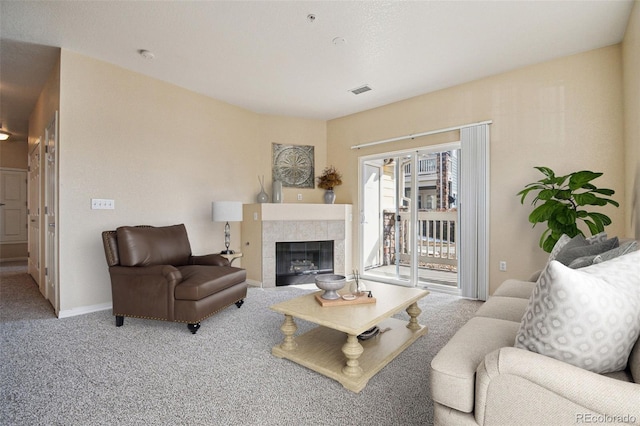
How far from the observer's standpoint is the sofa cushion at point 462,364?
111 centimetres

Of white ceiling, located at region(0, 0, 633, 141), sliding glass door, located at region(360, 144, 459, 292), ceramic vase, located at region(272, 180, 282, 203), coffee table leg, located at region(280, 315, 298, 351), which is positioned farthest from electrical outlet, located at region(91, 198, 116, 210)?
sliding glass door, located at region(360, 144, 459, 292)

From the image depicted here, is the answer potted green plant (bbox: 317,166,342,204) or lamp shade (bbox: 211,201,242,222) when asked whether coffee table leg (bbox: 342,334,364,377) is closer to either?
lamp shade (bbox: 211,201,242,222)

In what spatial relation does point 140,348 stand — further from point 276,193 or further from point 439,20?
point 439,20

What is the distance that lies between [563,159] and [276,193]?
12.2ft

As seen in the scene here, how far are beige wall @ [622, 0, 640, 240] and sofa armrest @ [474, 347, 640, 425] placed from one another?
81.8 inches

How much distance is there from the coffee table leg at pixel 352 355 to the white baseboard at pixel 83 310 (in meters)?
2.93

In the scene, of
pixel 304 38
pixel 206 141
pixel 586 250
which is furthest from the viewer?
pixel 206 141

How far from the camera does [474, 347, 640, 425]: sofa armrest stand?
884mm

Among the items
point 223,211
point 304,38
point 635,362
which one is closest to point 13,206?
point 223,211

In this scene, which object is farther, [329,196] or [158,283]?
[329,196]

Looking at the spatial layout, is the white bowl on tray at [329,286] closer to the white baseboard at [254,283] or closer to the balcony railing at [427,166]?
→ the white baseboard at [254,283]

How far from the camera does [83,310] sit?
125 inches

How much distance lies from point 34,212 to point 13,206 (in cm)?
278

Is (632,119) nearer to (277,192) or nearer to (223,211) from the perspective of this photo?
(277,192)
